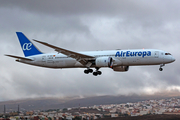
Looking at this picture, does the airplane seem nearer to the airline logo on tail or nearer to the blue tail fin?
the blue tail fin

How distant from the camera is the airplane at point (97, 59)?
61.5 metres

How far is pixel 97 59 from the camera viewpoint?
62.9m

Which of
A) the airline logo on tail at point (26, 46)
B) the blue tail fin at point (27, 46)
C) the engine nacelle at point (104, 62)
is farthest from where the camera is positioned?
the airline logo on tail at point (26, 46)

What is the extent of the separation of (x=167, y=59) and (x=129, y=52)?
6.91 m

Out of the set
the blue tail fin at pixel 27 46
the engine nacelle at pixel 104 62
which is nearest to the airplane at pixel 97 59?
the engine nacelle at pixel 104 62

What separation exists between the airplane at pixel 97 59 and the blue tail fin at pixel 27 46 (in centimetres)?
38

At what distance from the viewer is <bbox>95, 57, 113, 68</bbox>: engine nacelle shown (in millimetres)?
61812

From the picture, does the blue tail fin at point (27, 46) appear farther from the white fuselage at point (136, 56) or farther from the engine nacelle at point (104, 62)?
the engine nacelle at point (104, 62)

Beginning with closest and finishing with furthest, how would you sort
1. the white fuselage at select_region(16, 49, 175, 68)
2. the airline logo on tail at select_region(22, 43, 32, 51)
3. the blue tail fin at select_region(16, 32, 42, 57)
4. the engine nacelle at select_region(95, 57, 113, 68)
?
1. the white fuselage at select_region(16, 49, 175, 68)
2. the engine nacelle at select_region(95, 57, 113, 68)
3. the blue tail fin at select_region(16, 32, 42, 57)
4. the airline logo on tail at select_region(22, 43, 32, 51)

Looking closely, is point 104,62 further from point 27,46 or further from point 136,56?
point 27,46

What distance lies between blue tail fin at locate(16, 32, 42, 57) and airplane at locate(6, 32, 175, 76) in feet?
1.24

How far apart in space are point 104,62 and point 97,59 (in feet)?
5.47

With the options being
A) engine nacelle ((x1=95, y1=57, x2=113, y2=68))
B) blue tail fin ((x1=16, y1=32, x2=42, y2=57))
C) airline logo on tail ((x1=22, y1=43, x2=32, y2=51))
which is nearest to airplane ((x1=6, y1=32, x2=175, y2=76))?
engine nacelle ((x1=95, y1=57, x2=113, y2=68))

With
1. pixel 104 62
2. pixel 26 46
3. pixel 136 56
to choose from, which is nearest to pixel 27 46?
pixel 26 46
